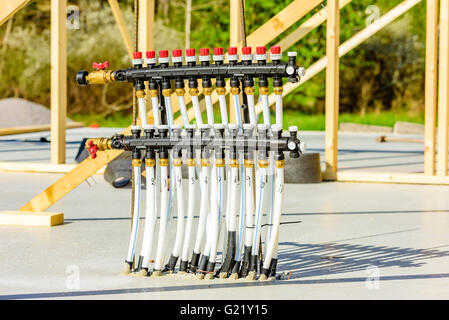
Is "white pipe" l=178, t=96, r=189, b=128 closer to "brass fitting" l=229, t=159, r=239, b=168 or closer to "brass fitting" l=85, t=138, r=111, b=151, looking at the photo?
"brass fitting" l=229, t=159, r=239, b=168

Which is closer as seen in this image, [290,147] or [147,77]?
[290,147]

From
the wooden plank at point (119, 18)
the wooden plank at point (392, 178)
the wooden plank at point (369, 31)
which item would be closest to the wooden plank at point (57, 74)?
the wooden plank at point (119, 18)

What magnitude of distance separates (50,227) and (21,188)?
2.59 meters

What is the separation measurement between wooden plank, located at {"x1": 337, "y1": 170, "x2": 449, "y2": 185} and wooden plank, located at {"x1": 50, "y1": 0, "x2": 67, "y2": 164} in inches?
128

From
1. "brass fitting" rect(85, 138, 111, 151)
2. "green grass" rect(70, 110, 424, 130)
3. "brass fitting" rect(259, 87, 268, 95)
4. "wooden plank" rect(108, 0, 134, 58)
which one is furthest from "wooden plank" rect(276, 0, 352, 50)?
"green grass" rect(70, 110, 424, 130)

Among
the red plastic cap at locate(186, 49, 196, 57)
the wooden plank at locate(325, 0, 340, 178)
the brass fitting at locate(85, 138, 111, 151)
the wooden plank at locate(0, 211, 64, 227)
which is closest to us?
the red plastic cap at locate(186, 49, 196, 57)

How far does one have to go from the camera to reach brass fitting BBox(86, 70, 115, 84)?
4816mm

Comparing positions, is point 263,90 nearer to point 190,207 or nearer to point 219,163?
point 219,163

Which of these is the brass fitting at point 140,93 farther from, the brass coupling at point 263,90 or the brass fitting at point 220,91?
the brass coupling at point 263,90

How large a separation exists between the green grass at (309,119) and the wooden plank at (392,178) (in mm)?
11574

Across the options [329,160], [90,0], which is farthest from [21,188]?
[90,0]

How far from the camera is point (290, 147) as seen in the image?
4309 millimetres
